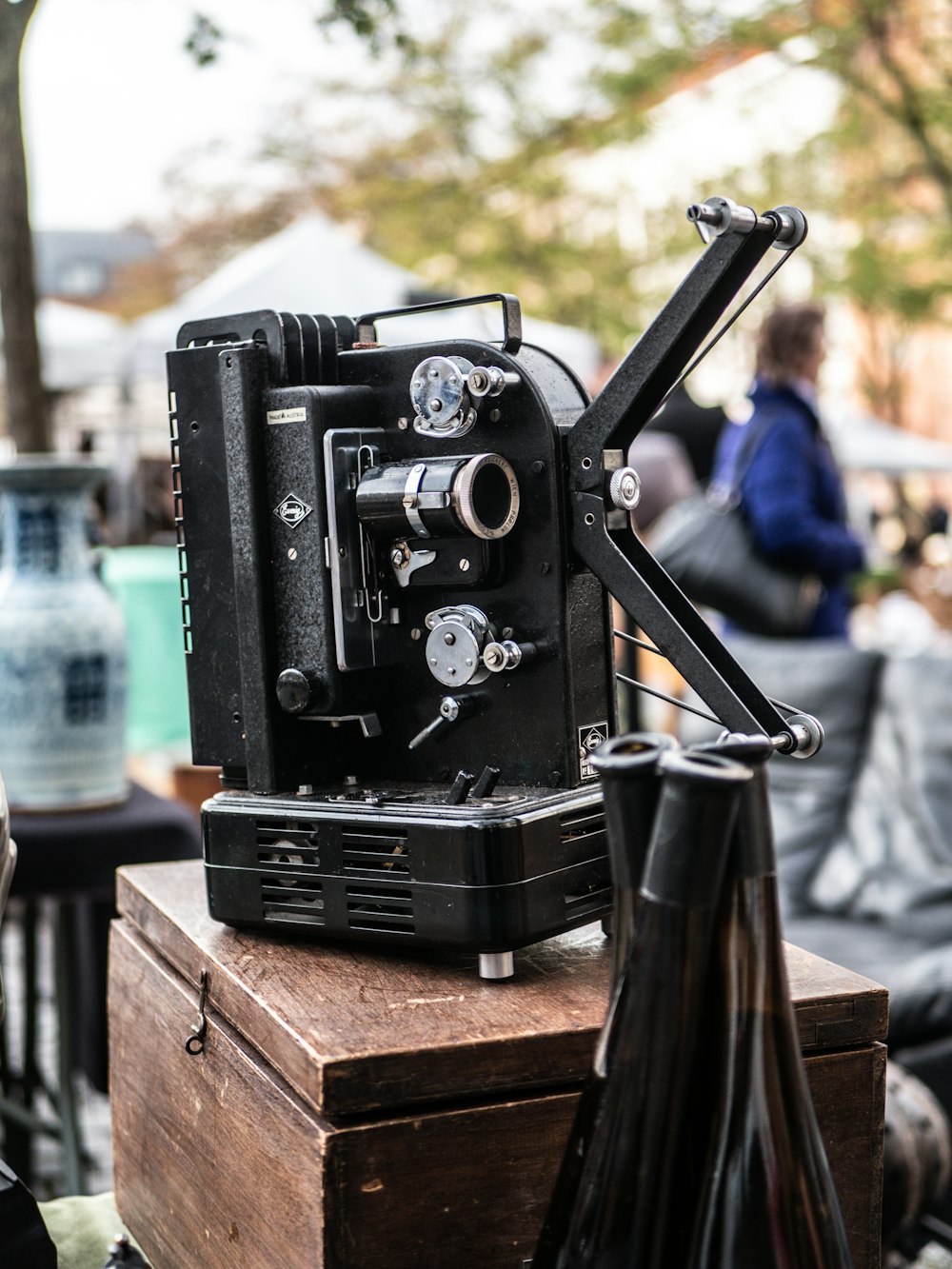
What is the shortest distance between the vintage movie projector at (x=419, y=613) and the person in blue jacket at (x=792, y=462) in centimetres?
218

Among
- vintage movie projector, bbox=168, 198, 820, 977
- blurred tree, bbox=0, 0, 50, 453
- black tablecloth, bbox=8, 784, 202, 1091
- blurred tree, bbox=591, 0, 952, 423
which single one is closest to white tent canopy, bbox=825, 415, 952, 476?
blurred tree, bbox=591, 0, 952, 423

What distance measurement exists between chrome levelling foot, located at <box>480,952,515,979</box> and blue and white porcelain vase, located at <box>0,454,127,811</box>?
4.04ft

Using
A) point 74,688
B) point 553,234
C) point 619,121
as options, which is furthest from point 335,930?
point 553,234

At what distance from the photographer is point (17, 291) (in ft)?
8.75

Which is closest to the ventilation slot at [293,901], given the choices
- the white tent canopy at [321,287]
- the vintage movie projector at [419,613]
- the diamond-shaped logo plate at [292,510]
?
the vintage movie projector at [419,613]

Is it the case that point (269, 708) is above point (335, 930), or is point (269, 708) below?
above

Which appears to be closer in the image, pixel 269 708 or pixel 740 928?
pixel 740 928

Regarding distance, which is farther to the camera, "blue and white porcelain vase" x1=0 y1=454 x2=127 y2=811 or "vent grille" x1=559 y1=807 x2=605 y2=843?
"blue and white porcelain vase" x1=0 y1=454 x2=127 y2=811

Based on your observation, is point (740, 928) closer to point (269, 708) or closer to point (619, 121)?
point (269, 708)

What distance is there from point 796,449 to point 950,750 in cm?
75

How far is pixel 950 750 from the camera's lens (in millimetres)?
2896

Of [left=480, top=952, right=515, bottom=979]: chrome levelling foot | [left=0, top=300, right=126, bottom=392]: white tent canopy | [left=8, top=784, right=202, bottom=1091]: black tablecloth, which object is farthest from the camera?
[left=0, top=300, right=126, bottom=392]: white tent canopy

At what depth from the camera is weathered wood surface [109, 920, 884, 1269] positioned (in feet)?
2.67

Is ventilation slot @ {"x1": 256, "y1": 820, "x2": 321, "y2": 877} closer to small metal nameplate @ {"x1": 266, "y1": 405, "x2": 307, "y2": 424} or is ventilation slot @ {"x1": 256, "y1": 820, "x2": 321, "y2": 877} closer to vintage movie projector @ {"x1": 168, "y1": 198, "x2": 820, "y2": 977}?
vintage movie projector @ {"x1": 168, "y1": 198, "x2": 820, "y2": 977}
